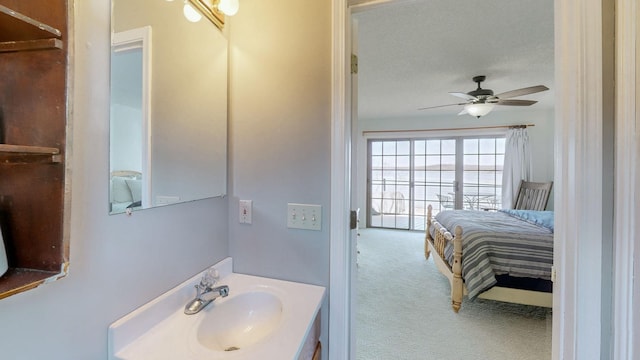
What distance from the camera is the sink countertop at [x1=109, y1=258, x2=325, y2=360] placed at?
0.75m

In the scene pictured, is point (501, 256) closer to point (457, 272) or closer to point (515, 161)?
point (457, 272)

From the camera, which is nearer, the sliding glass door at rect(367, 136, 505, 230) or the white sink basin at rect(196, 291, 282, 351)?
the white sink basin at rect(196, 291, 282, 351)

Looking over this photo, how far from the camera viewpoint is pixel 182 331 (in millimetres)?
859

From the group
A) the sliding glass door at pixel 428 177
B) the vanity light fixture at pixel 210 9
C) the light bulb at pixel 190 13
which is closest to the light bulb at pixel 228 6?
the vanity light fixture at pixel 210 9

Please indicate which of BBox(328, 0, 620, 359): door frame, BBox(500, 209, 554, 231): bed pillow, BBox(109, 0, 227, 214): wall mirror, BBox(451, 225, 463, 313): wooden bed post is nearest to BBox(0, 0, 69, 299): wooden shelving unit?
BBox(109, 0, 227, 214): wall mirror

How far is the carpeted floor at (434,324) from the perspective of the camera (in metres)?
1.93

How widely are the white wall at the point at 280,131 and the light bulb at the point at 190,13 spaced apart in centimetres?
21

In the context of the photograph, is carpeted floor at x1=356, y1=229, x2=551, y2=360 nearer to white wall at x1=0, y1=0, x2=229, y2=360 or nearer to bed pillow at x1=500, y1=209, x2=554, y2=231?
bed pillow at x1=500, y1=209, x2=554, y2=231

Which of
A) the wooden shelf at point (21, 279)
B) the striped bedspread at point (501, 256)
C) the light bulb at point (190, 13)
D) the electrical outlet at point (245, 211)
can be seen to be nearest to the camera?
the wooden shelf at point (21, 279)

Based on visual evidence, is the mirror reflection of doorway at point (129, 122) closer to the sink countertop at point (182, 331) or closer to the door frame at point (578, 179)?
the sink countertop at point (182, 331)

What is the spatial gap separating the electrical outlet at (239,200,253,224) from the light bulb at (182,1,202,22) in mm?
823

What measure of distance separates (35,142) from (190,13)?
802 mm

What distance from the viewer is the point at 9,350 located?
0.56 m

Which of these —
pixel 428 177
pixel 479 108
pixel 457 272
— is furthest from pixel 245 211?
pixel 428 177
